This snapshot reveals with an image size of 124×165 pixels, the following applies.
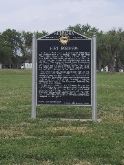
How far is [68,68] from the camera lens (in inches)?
524

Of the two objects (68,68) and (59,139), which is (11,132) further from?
(68,68)

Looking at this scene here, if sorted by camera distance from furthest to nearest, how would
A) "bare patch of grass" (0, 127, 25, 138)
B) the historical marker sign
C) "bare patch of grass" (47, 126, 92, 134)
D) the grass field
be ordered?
the historical marker sign
"bare patch of grass" (47, 126, 92, 134)
"bare patch of grass" (0, 127, 25, 138)
the grass field

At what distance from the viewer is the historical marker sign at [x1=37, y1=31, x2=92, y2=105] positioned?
13.3 meters

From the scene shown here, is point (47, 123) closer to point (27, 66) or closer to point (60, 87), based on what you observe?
point (60, 87)

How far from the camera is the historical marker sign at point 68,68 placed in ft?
43.6

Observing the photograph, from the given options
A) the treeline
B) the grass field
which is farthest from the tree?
the grass field

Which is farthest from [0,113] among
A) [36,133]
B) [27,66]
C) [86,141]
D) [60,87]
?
[27,66]

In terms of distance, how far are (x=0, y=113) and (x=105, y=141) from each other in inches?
227

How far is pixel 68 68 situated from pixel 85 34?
8554cm

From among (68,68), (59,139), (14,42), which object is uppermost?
(14,42)

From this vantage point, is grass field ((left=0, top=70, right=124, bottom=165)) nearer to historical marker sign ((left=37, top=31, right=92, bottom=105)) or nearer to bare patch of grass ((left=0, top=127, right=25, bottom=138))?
bare patch of grass ((left=0, top=127, right=25, bottom=138))

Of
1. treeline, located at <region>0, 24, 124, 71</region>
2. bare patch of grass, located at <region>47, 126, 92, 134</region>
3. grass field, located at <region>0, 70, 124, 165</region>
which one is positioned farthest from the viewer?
treeline, located at <region>0, 24, 124, 71</region>

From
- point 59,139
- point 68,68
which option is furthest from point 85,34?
point 59,139

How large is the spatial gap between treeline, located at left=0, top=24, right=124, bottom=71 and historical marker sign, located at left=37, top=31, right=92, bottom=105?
8542cm
